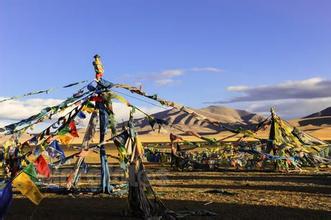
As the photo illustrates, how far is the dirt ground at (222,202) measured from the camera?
12766 millimetres

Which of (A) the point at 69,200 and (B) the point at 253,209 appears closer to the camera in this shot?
(B) the point at 253,209


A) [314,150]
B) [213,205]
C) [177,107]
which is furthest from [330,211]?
[314,150]

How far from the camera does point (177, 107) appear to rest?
1304 cm

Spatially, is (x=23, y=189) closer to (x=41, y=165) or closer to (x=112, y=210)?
(x=41, y=165)

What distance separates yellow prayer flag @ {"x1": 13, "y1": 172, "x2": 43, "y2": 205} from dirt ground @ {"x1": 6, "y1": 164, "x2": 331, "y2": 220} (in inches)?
101

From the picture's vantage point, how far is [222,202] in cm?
1475

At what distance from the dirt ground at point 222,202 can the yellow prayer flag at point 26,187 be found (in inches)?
101

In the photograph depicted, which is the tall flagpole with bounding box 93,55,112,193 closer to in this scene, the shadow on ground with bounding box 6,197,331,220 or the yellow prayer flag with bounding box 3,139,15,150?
the shadow on ground with bounding box 6,197,331,220

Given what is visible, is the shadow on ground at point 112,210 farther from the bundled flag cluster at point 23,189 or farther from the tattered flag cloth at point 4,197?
the tattered flag cloth at point 4,197

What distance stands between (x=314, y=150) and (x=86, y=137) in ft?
49.6

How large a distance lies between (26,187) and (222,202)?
259 inches

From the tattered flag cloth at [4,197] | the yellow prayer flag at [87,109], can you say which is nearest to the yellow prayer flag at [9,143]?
the yellow prayer flag at [87,109]

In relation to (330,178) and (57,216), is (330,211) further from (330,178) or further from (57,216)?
(330,178)

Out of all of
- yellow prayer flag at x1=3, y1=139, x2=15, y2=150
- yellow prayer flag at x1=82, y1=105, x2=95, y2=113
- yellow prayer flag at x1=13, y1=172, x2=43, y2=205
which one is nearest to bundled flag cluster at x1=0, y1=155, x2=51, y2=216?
yellow prayer flag at x1=13, y1=172, x2=43, y2=205
